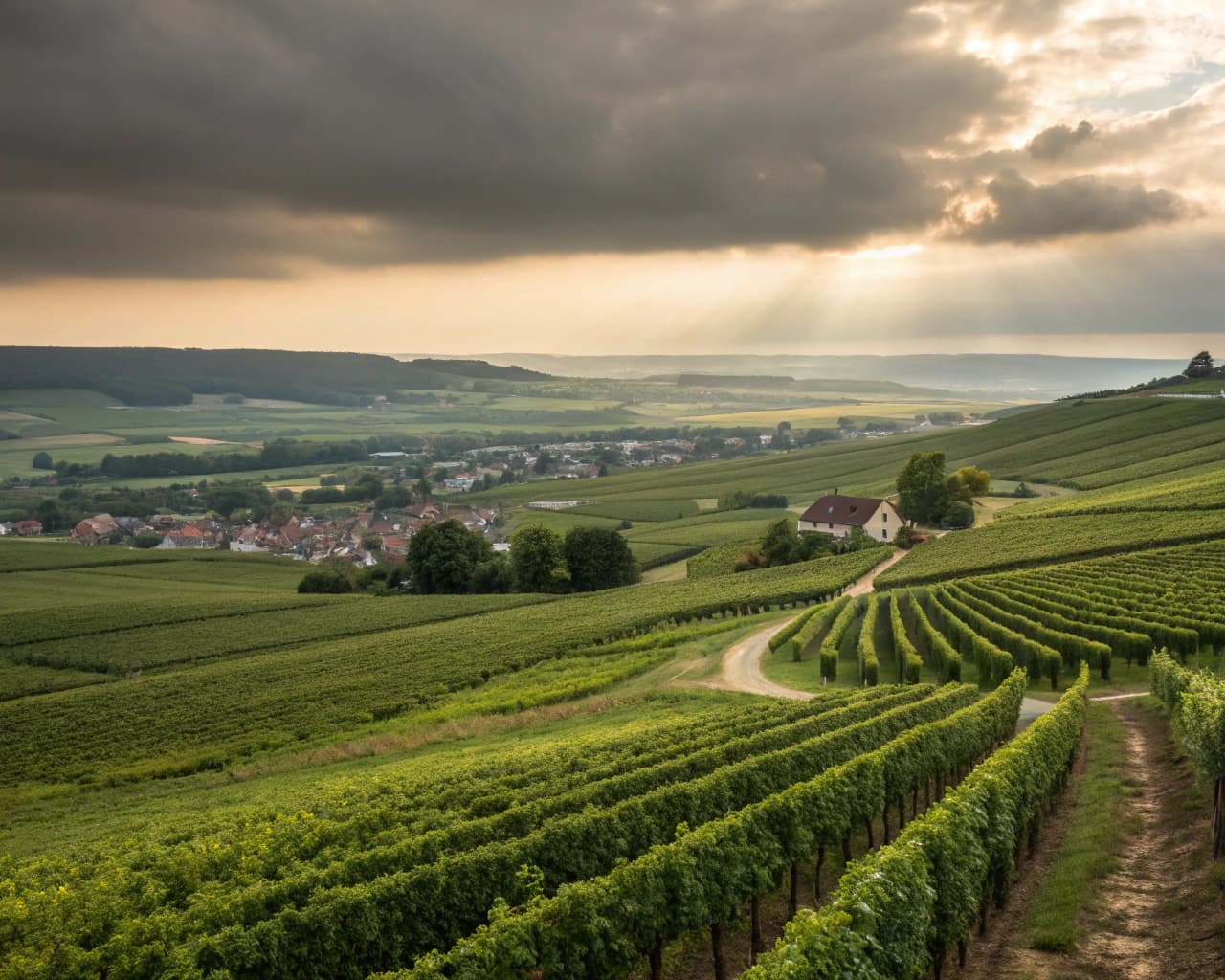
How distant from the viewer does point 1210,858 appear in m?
18.4

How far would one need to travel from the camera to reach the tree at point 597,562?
94.2m

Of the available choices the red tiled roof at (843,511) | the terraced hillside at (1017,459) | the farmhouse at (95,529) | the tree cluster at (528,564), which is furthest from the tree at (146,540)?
the red tiled roof at (843,511)

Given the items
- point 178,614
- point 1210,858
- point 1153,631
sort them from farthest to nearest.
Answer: point 178,614, point 1153,631, point 1210,858

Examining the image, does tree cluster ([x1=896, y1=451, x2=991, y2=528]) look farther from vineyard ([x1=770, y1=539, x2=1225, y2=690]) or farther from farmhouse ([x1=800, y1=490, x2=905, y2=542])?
vineyard ([x1=770, y1=539, x2=1225, y2=690])

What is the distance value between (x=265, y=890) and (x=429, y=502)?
17532 centimetres

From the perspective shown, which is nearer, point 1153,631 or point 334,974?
point 334,974

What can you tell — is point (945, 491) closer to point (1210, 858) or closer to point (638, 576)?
point (638, 576)

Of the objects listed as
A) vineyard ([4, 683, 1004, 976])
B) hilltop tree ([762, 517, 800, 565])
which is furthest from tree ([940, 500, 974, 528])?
vineyard ([4, 683, 1004, 976])

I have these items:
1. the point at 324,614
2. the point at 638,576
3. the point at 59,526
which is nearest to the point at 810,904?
the point at 324,614

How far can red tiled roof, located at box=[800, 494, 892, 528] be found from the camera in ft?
323

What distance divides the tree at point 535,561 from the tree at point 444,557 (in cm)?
502

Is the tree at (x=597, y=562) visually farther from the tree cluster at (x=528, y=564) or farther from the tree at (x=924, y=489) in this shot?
the tree at (x=924, y=489)

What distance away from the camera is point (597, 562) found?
3713 inches

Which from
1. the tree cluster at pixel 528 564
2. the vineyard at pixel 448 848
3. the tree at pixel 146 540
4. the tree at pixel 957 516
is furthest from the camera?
the tree at pixel 146 540
